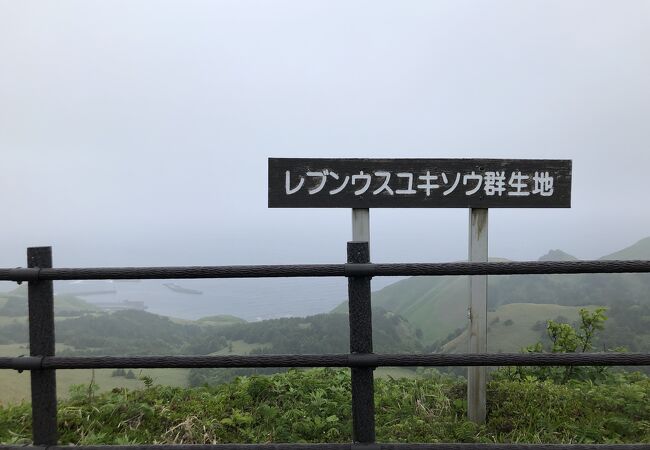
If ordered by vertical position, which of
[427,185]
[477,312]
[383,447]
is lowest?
[383,447]

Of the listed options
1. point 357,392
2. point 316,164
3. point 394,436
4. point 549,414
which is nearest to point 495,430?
point 549,414

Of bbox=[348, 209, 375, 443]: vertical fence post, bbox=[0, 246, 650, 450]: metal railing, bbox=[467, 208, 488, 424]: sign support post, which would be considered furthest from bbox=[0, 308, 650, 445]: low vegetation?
bbox=[348, 209, 375, 443]: vertical fence post

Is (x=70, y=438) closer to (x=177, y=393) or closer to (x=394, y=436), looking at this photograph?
(x=177, y=393)

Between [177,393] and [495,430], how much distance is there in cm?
294

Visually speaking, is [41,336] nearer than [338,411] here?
Yes

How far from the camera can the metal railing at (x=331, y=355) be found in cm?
237

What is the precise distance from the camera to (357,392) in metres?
2.48

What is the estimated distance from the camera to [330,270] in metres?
2.38

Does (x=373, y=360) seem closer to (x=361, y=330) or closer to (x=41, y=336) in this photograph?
(x=361, y=330)

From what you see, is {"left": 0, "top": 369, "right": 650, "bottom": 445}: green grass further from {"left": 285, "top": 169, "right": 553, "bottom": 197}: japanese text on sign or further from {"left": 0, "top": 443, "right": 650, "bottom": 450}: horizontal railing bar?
{"left": 285, "top": 169, "right": 553, "bottom": 197}: japanese text on sign

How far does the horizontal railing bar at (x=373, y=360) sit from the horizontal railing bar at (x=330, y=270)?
1.52ft

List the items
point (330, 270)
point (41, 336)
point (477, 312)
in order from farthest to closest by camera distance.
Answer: point (477, 312) < point (41, 336) < point (330, 270)

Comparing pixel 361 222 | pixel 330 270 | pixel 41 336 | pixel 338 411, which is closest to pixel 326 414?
pixel 338 411

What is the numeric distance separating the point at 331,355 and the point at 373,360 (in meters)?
0.24
